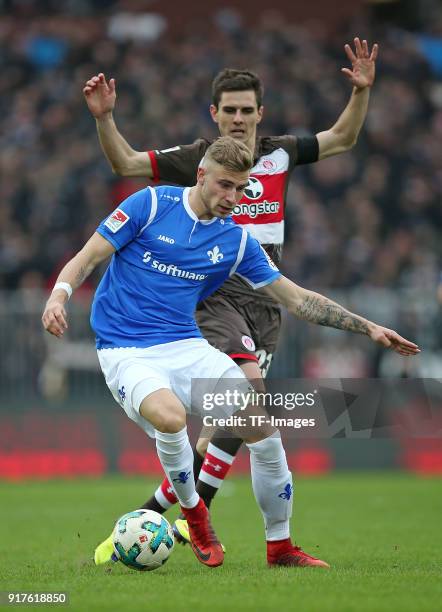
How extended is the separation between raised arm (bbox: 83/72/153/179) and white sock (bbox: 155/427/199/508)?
1.95 meters

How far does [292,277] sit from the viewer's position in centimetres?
1656

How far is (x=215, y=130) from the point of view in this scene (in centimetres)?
1889

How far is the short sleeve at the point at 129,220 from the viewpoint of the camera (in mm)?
6680

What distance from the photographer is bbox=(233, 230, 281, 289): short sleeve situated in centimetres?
689

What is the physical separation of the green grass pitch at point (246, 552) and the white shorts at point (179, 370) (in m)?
0.95

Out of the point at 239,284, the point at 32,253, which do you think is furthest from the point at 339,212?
the point at 239,284

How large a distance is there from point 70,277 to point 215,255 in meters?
0.89

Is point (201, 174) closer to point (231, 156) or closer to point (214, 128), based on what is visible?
point (231, 156)

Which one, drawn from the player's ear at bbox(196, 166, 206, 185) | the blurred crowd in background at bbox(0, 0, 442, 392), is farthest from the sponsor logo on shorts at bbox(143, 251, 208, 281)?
the blurred crowd in background at bbox(0, 0, 442, 392)

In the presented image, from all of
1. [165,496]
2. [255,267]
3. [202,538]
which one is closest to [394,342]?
[255,267]

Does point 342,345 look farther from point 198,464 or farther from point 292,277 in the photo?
point 198,464

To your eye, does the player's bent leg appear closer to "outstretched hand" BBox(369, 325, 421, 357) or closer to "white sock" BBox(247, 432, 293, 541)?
"white sock" BBox(247, 432, 293, 541)

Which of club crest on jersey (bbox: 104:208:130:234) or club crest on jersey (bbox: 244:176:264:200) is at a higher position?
club crest on jersey (bbox: 244:176:264:200)

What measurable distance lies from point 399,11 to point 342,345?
10.4 m
